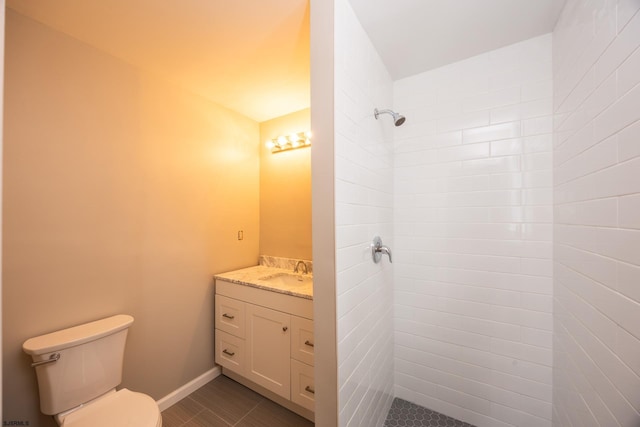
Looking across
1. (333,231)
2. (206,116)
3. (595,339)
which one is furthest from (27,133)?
(595,339)

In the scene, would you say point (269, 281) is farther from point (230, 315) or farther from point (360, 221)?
point (360, 221)

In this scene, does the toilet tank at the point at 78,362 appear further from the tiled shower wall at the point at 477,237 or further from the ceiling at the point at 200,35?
the tiled shower wall at the point at 477,237

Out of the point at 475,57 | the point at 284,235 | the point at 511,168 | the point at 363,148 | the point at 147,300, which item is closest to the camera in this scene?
the point at 363,148

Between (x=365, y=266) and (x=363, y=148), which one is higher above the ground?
(x=363, y=148)

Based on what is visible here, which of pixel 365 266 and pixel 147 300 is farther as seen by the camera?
pixel 147 300

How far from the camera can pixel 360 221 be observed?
4.41ft

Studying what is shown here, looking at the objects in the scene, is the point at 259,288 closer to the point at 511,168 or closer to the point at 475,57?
the point at 511,168

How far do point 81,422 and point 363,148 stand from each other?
198 centimetres

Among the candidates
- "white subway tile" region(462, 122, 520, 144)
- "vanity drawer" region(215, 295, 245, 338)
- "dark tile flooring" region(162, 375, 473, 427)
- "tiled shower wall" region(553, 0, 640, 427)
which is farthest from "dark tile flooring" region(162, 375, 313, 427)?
"white subway tile" region(462, 122, 520, 144)

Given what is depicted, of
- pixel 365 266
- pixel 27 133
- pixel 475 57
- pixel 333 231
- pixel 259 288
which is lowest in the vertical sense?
pixel 259 288

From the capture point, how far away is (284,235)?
2.49m

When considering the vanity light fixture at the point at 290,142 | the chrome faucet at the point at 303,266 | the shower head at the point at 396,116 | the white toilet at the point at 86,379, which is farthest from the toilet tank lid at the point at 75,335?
the shower head at the point at 396,116

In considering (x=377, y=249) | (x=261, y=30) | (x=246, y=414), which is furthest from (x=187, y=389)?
(x=261, y=30)

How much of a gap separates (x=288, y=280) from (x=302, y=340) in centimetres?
64
